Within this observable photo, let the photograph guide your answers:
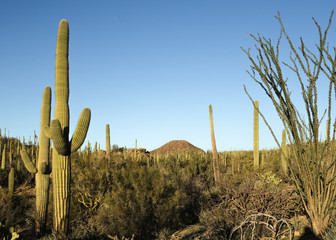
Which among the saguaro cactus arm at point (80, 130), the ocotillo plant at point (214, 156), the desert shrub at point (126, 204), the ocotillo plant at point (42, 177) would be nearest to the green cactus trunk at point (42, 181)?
the ocotillo plant at point (42, 177)

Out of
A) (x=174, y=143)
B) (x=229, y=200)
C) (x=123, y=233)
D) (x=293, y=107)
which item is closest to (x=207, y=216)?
(x=229, y=200)

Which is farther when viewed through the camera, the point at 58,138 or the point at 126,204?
the point at 126,204

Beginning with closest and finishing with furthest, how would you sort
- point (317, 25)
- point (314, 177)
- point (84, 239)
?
point (314, 177)
point (317, 25)
point (84, 239)

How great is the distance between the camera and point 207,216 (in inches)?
327

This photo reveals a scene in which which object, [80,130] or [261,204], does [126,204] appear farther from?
[261,204]

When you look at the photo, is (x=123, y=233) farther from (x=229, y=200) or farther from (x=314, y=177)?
(x=314, y=177)

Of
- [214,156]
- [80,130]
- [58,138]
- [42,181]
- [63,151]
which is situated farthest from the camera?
[214,156]

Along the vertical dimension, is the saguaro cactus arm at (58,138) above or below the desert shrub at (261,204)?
above

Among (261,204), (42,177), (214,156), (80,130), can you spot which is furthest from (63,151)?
(214,156)

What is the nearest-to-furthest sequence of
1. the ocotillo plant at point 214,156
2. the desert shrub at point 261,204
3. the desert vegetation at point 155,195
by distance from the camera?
the desert vegetation at point 155,195, the desert shrub at point 261,204, the ocotillo plant at point 214,156

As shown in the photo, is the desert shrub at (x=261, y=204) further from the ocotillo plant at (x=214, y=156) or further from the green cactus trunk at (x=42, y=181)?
the ocotillo plant at (x=214, y=156)

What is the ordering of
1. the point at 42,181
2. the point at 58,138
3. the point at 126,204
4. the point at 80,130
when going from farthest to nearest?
1. the point at 42,181
2. the point at 126,204
3. the point at 80,130
4. the point at 58,138

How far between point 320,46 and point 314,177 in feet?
7.95

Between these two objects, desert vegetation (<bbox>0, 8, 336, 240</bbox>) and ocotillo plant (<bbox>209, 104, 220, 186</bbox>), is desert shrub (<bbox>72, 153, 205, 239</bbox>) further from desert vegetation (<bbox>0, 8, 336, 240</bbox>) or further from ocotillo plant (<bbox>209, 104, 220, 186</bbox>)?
ocotillo plant (<bbox>209, 104, 220, 186</bbox>)
